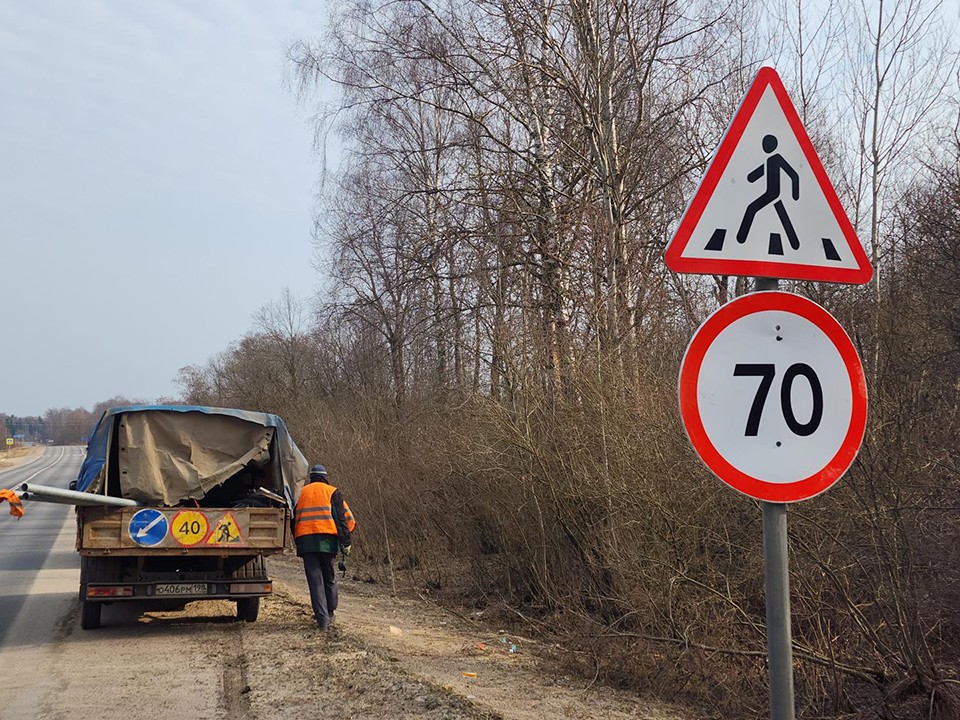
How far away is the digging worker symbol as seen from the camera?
311 centimetres

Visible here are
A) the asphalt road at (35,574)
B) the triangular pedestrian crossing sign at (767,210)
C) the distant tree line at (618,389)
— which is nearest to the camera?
the triangular pedestrian crossing sign at (767,210)

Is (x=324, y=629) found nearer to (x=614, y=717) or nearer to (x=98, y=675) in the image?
(x=98, y=675)

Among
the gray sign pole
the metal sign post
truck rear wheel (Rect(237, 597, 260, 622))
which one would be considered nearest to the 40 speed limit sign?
the metal sign post

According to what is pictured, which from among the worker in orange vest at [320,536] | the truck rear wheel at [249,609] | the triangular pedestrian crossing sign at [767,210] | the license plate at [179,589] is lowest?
the truck rear wheel at [249,609]

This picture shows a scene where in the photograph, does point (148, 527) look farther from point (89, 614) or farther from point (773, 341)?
point (773, 341)

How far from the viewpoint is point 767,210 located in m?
3.12

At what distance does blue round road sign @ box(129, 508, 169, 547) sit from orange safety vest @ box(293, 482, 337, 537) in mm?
1399

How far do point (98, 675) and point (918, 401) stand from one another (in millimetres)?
7350

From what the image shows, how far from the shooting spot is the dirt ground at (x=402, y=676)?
7.19 metres

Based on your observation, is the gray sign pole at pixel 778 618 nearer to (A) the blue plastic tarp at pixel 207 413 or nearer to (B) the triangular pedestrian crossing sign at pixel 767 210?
(B) the triangular pedestrian crossing sign at pixel 767 210

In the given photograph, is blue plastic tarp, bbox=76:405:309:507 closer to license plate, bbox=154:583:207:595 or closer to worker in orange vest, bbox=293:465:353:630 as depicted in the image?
worker in orange vest, bbox=293:465:353:630

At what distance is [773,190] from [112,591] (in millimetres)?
9047

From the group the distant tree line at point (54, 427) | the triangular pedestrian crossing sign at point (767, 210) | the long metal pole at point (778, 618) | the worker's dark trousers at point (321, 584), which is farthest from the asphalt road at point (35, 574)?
the distant tree line at point (54, 427)

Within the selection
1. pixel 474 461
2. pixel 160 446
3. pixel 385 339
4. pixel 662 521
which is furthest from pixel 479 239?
pixel 385 339
